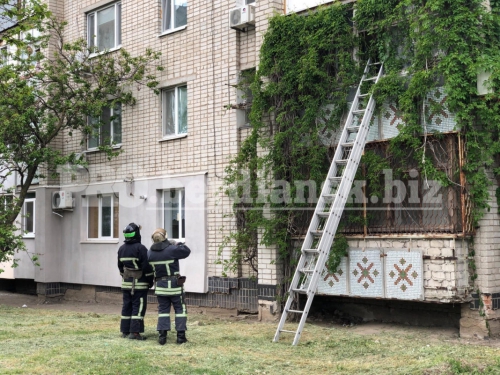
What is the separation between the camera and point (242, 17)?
13375 millimetres

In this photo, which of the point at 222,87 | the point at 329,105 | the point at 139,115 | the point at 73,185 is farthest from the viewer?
the point at 73,185

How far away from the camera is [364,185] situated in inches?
440

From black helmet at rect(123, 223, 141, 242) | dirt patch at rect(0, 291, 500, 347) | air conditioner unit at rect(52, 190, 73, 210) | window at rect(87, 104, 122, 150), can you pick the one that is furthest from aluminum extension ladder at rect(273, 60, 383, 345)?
air conditioner unit at rect(52, 190, 73, 210)

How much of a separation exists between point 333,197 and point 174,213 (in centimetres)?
537

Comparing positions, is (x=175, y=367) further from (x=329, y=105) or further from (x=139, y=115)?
(x=139, y=115)

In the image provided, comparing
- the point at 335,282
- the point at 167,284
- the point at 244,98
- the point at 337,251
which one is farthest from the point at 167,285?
the point at 244,98

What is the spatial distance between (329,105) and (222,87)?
3.02m

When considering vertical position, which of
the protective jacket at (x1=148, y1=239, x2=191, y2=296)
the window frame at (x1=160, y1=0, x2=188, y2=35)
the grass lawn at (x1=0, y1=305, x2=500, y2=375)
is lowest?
the grass lawn at (x1=0, y1=305, x2=500, y2=375)

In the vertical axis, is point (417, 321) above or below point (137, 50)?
below

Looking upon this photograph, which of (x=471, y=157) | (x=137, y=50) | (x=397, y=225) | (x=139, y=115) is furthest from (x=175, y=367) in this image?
(x=137, y=50)

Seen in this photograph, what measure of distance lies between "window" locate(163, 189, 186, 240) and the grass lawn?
3.36 meters

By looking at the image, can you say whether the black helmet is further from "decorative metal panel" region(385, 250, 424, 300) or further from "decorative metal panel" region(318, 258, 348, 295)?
"decorative metal panel" region(385, 250, 424, 300)

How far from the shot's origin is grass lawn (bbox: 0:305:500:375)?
7.74 meters

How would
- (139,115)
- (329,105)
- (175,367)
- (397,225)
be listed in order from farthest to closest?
(139,115) < (329,105) < (397,225) < (175,367)
